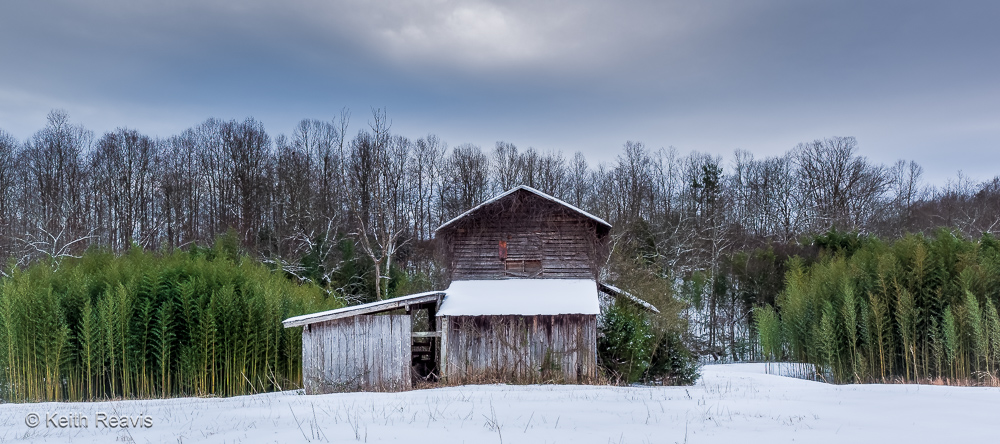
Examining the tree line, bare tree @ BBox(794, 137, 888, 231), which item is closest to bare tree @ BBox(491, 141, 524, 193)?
the tree line

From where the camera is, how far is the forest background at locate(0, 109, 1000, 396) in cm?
2217

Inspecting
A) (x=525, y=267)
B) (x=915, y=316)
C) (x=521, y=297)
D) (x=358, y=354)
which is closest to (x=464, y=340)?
(x=521, y=297)

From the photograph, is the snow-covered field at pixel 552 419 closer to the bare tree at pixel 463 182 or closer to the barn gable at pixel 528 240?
the barn gable at pixel 528 240

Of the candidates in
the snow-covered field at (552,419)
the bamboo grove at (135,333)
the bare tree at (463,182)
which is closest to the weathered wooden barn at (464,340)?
the bamboo grove at (135,333)

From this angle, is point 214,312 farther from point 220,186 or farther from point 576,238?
point 220,186

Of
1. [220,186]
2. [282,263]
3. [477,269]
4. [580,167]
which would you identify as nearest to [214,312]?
[477,269]

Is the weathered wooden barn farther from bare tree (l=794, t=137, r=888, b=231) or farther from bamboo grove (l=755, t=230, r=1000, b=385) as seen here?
bare tree (l=794, t=137, r=888, b=231)

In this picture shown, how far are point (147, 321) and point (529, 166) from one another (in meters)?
27.9

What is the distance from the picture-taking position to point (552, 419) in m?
7.28

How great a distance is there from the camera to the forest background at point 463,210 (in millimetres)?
22172

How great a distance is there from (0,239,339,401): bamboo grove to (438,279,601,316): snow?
4.43m

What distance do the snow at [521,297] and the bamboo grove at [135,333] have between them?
4429 millimetres

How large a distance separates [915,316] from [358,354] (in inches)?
521

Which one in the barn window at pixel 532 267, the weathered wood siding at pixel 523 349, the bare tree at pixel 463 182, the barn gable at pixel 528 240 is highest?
the bare tree at pixel 463 182
